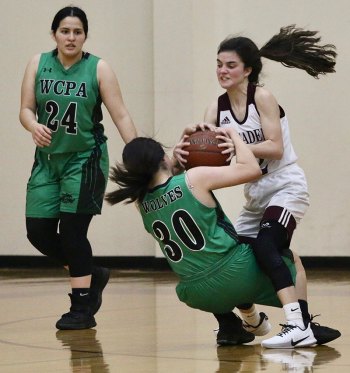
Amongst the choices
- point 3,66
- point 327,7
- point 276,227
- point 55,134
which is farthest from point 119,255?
point 276,227

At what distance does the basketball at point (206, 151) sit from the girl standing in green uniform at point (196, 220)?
0.05m

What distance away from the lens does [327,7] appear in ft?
32.2

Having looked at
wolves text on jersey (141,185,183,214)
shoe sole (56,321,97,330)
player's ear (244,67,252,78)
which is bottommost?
shoe sole (56,321,97,330)

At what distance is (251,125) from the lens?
5598 millimetres

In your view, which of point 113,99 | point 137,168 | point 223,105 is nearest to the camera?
point 137,168

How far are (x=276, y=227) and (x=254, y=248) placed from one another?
0.55ft

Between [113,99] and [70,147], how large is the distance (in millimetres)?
359

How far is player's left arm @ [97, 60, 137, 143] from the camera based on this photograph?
623 cm

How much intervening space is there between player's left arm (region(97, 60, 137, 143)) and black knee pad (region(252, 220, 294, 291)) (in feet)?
3.94

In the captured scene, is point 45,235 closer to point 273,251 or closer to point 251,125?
point 251,125

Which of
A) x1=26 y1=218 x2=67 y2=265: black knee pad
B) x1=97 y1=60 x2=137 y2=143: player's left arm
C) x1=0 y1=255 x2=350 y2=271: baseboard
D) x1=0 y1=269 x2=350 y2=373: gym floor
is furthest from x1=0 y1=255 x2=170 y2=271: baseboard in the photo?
x1=97 y1=60 x2=137 y2=143: player's left arm

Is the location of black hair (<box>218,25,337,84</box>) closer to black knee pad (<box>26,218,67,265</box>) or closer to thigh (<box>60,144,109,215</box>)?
thigh (<box>60,144,109,215</box>)

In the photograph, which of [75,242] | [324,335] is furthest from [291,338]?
[75,242]

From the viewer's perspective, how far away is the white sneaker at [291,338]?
203 inches
